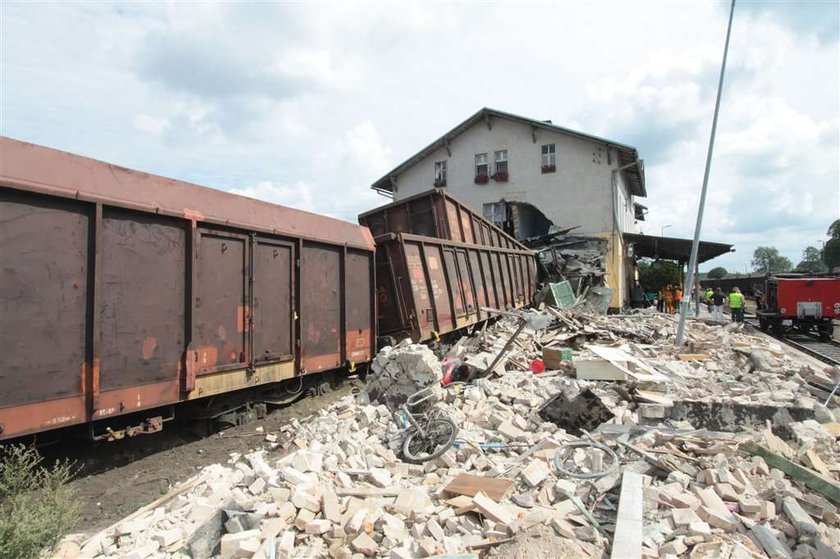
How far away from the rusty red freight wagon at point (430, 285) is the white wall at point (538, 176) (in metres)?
12.2

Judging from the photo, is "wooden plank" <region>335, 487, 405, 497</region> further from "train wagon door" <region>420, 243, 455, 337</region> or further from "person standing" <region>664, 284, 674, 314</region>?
"person standing" <region>664, 284, 674, 314</region>

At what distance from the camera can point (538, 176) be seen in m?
24.2

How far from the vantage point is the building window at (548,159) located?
78.0 feet

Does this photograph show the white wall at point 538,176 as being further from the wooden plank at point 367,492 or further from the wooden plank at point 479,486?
the wooden plank at point 367,492

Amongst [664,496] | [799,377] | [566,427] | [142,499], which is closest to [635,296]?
[799,377]

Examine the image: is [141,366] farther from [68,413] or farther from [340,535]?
[340,535]

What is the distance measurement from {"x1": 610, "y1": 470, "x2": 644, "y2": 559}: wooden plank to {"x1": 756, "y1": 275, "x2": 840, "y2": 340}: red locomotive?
54.5 feet

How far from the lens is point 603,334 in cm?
1113

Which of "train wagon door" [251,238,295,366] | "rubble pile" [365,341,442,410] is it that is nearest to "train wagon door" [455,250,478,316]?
"rubble pile" [365,341,442,410]

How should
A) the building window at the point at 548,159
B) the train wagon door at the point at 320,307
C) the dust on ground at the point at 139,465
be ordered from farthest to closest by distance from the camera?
the building window at the point at 548,159 → the train wagon door at the point at 320,307 → the dust on ground at the point at 139,465

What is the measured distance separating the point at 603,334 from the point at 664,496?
306 inches

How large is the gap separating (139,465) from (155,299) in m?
1.62

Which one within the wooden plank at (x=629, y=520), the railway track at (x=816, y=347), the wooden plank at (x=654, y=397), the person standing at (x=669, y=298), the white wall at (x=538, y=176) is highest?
the white wall at (x=538, y=176)

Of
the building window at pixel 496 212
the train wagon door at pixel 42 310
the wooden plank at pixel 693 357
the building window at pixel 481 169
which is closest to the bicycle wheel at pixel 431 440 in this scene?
the train wagon door at pixel 42 310
